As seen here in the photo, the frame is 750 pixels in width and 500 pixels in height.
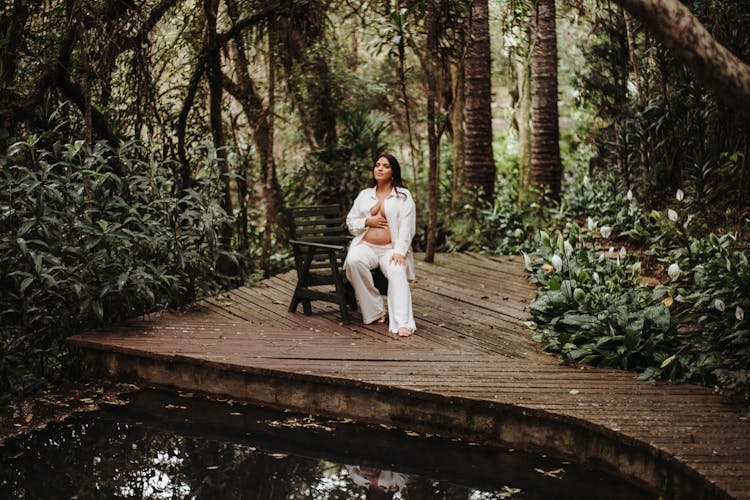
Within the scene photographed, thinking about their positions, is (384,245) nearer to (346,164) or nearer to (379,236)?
(379,236)

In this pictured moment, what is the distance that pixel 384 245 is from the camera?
650 centimetres

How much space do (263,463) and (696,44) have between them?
3006mm

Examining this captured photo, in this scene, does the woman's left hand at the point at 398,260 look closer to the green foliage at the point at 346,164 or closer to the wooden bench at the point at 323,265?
the wooden bench at the point at 323,265

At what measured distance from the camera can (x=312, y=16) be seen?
974 cm

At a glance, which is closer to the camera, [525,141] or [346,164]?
[346,164]

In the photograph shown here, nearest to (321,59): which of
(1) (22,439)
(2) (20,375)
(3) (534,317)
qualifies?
(3) (534,317)

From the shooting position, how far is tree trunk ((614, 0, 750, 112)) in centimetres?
298

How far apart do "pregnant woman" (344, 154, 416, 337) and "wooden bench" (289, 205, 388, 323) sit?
0.36 feet

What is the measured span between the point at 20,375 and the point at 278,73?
6759 mm

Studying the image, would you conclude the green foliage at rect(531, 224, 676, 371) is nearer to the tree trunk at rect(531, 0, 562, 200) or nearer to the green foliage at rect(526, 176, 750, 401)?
the green foliage at rect(526, 176, 750, 401)

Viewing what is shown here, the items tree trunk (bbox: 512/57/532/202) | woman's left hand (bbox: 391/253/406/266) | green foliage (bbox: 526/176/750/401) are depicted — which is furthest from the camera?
tree trunk (bbox: 512/57/532/202)

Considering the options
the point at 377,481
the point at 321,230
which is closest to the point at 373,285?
the point at 321,230

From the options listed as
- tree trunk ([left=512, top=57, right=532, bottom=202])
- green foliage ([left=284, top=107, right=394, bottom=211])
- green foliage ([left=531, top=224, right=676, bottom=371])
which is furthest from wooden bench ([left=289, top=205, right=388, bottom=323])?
tree trunk ([left=512, top=57, right=532, bottom=202])

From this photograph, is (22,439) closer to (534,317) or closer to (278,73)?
(534,317)
